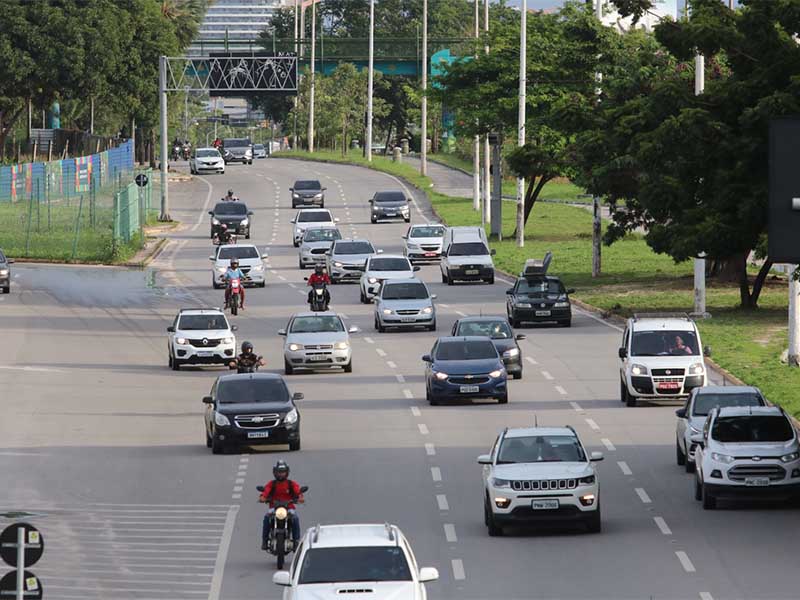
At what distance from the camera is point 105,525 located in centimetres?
2614

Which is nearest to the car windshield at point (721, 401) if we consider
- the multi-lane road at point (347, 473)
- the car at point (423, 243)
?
the multi-lane road at point (347, 473)

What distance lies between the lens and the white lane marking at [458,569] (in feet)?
73.5

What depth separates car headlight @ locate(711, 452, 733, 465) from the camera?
26.6 meters

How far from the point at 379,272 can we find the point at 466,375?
71.4 ft

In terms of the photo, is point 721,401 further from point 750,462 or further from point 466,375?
point 466,375

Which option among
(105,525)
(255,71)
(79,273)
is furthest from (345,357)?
(255,71)

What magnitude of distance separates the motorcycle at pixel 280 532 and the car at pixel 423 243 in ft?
165

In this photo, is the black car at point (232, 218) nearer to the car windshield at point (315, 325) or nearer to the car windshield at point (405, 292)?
the car windshield at point (405, 292)

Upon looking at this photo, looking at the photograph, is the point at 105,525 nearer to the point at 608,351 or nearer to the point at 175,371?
the point at 175,371

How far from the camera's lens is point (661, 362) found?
123 feet

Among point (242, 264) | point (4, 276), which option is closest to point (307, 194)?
point (242, 264)

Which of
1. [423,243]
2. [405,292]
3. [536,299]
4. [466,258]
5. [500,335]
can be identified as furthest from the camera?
Result: [423,243]

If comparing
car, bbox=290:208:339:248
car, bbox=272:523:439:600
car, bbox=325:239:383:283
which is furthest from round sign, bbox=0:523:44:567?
car, bbox=290:208:339:248

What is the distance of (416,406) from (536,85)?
46371 mm
